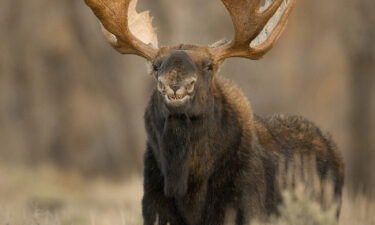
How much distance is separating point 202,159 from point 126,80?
55.6 ft

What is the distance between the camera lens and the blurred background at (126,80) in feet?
77.2

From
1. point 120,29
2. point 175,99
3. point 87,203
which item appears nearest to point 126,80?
point 87,203

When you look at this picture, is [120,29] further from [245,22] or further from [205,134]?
[205,134]

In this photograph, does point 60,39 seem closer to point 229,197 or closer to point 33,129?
point 33,129

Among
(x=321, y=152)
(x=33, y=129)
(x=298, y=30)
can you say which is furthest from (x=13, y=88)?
(x=321, y=152)

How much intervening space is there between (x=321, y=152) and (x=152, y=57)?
6.28 ft

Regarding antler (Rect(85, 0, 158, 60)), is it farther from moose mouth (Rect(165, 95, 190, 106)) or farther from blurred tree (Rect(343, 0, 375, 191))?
blurred tree (Rect(343, 0, 375, 191))

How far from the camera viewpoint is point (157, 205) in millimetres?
9086

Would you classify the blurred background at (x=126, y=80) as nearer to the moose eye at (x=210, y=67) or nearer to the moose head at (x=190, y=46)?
the moose head at (x=190, y=46)

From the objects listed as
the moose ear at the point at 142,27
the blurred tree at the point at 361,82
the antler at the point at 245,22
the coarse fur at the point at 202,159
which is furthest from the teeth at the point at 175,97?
the blurred tree at the point at 361,82

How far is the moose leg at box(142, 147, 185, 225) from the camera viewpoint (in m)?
9.05

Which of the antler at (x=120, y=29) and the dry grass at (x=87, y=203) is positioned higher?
the antler at (x=120, y=29)

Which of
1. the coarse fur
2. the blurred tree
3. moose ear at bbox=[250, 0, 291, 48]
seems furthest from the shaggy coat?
the blurred tree

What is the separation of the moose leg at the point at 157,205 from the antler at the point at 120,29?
1.11 meters
